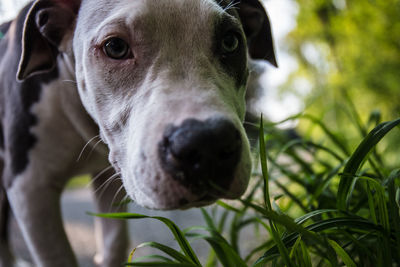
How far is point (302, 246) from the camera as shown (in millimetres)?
1135

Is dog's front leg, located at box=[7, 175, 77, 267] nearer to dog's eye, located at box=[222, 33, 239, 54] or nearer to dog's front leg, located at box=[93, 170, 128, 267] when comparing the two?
dog's front leg, located at box=[93, 170, 128, 267]

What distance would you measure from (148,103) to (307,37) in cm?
675

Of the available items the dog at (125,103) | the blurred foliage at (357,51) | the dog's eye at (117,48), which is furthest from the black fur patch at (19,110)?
the blurred foliage at (357,51)

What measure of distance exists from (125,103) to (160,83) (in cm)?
20

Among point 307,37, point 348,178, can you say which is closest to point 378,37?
point 307,37

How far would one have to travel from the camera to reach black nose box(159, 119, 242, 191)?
953 mm

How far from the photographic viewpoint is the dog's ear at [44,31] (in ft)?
5.43

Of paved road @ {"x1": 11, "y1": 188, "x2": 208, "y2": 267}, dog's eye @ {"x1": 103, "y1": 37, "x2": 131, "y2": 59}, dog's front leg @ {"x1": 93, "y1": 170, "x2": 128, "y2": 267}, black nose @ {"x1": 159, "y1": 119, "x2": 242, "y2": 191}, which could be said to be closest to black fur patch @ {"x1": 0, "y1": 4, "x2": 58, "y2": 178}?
dog's front leg @ {"x1": 93, "y1": 170, "x2": 128, "y2": 267}

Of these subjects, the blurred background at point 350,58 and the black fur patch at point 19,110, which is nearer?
the black fur patch at point 19,110

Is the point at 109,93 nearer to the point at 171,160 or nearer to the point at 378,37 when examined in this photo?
the point at 171,160

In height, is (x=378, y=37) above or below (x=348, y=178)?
below

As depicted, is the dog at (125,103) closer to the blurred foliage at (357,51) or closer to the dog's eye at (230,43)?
the dog's eye at (230,43)

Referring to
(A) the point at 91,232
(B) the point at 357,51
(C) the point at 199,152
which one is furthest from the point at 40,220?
(B) the point at 357,51

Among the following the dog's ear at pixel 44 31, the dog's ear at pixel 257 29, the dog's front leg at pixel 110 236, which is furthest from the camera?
the dog's front leg at pixel 110 236
